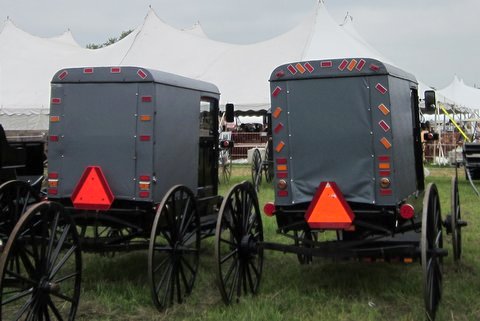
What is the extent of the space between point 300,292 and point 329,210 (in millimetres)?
941

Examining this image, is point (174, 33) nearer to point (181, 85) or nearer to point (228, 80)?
point (228, 80)

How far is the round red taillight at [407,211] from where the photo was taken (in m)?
4.88

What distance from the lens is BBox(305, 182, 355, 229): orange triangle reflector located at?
4.98m

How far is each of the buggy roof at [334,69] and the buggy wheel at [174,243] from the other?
4.61 feet

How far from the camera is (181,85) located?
245 inches

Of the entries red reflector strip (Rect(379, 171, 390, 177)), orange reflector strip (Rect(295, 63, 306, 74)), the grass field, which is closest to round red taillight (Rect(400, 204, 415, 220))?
red reflector strip (Rect(379, 171, 390, 177))

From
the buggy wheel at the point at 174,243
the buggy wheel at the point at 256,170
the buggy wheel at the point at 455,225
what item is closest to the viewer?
the buggy wheel at the point at 174,243

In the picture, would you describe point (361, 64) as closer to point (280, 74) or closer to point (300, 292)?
point (280, 74)

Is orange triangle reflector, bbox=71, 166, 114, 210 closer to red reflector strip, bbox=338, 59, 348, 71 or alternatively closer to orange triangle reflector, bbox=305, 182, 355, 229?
orange triangle reflector, bbox=305, 182, 355, 229

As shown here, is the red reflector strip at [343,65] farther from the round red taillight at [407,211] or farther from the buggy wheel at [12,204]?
the buggy wheel at [12,204]

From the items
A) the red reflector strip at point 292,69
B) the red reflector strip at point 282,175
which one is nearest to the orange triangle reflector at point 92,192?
the red reflector strip at point 282,175

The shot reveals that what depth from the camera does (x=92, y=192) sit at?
5.59 m

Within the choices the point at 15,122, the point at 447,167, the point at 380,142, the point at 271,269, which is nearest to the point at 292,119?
the point at 380,142

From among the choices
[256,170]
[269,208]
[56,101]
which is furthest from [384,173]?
[256,170]
